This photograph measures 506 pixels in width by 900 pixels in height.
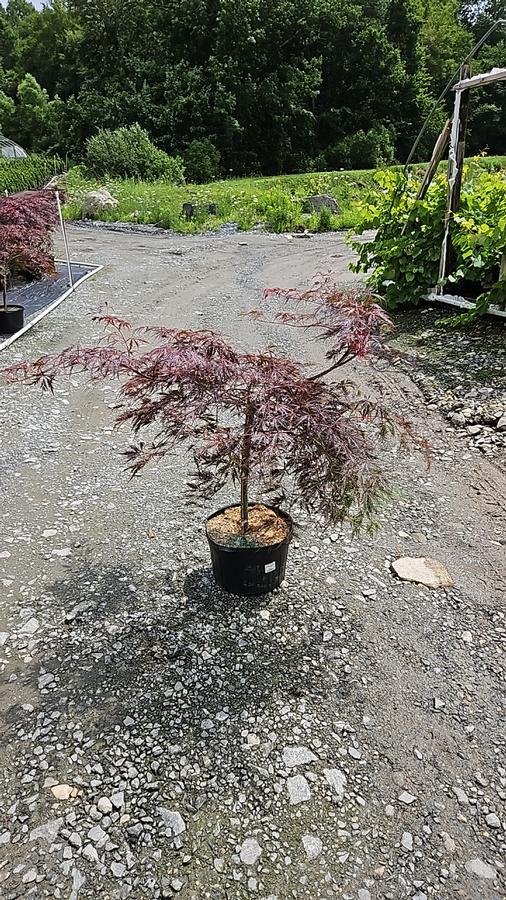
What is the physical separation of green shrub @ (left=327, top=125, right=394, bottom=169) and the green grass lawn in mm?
8407

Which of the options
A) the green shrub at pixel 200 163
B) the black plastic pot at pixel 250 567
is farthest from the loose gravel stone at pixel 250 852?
the green shrub at pixel 200 163

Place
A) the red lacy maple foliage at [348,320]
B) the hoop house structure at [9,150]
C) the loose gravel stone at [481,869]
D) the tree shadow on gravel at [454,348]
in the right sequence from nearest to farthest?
the loose gravel stone at [481,869], the red lacy maple foliage at [348,320], the tree shadow on gravel at [454,348], the hoop house structure at [9,150]

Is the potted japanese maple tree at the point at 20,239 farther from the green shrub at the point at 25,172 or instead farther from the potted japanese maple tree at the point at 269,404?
the green shrub at the point at 25,172

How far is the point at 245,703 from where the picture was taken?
1.89 metres

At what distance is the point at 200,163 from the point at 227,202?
7.52 metres

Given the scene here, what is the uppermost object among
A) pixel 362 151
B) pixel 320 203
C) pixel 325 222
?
pixel 362 151

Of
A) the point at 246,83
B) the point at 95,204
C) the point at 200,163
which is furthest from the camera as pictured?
the point at 246,83

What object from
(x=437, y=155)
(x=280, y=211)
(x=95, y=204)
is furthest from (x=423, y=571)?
(x=95, y=204)

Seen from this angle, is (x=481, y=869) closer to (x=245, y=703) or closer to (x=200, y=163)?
(x=245, y=703)

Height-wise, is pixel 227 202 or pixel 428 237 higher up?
pixel 428 237

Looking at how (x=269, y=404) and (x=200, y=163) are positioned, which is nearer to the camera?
(x=269, y=404)

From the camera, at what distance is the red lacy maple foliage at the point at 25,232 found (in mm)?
5352

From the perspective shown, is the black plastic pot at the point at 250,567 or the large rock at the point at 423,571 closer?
the black plastic pot at the point at 250,567

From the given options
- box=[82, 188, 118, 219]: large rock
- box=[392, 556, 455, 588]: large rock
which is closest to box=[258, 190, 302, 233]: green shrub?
box=[82, 188, 118, 219]: large rock
